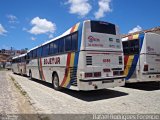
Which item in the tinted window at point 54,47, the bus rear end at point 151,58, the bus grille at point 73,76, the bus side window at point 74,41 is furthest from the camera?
the tinted window at point 54,47

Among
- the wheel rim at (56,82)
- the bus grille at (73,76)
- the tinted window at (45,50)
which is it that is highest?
the tinted window at (45,50)

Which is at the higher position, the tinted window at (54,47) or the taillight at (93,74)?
the tinted window at (54,47)

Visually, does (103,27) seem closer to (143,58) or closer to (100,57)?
(100,57)

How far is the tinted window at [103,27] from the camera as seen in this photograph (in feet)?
29.6

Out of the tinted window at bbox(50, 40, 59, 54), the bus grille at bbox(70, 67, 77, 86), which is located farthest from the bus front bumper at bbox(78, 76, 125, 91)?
the tinted window at bbox(50, 40, 59, 54)

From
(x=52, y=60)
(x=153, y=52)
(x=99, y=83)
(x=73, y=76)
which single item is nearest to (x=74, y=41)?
(x=73, y=76)

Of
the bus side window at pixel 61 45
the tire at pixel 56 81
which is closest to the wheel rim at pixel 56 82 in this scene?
the tire at pixel 56 81

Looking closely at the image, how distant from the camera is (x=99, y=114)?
6297 millimetres

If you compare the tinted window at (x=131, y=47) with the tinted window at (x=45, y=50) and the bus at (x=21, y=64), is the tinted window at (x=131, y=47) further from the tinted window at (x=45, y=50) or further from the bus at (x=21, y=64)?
the bus at (x=21, y=64)

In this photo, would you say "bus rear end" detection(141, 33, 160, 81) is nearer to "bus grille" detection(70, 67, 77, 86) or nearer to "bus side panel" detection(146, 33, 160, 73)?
"bus side panel" detection(146, 33, 160, 73)

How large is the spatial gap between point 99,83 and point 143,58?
3.25 meters

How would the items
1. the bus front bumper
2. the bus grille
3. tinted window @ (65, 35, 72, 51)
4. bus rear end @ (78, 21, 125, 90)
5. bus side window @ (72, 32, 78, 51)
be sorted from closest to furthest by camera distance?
the bus front bumper
bus rear end @ (78, 21, 125, 90)
the bus grille
bus side window @ (72, 32, 78, 51)
tinted window @ (65, 35, 72, 51)

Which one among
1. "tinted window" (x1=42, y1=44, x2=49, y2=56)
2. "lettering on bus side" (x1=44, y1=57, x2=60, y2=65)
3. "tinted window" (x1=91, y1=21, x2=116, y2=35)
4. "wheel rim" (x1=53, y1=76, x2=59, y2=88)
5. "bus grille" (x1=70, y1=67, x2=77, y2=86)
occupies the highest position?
"tinted window" (x1=91, y1=21, x2=116, y2=35)

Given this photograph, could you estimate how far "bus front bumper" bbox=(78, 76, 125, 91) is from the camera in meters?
8.34
